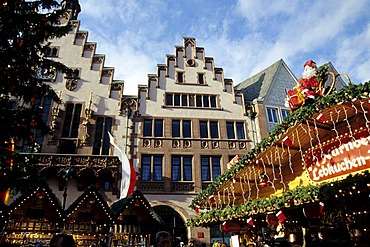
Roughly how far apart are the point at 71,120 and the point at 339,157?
18438 millimetres

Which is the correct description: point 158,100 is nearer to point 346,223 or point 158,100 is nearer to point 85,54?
point 85,54

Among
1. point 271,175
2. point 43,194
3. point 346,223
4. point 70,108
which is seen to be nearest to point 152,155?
point 70,108

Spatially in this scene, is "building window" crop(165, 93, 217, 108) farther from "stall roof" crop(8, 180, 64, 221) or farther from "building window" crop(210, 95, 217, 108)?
"stall roof" crop(8, 180, 64, 221)

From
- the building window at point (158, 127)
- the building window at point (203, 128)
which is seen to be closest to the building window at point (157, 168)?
the building window at point (158, 127)

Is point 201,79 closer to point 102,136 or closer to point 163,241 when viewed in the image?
point 102,136

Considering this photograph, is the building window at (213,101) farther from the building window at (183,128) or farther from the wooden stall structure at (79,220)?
the wooden stall structure at (79,220)

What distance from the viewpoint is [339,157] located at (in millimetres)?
9016

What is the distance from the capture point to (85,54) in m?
23.5

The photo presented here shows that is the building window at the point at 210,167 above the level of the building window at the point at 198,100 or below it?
below

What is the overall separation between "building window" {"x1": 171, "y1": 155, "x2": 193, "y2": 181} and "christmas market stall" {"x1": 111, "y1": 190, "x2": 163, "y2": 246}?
6608 mm

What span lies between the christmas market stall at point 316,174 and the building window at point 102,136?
10456 mm

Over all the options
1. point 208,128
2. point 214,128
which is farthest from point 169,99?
point 214,128

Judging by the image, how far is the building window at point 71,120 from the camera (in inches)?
805

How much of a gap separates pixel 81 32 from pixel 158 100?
9.56 meters
